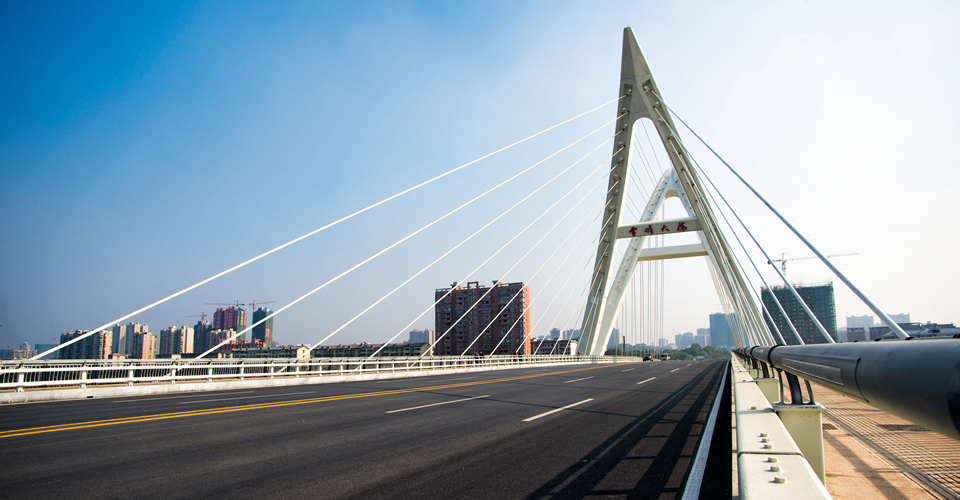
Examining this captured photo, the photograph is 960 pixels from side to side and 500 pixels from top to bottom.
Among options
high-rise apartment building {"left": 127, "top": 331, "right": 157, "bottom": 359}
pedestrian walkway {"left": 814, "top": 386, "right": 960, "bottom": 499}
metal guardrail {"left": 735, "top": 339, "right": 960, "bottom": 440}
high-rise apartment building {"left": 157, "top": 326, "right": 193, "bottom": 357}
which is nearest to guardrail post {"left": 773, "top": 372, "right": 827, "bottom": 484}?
pedestrian walkway {"left": 814, "top": 386, "right": 960, "bottom": 499}

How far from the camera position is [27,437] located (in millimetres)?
7031

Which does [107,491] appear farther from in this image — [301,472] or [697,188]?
[697,188]

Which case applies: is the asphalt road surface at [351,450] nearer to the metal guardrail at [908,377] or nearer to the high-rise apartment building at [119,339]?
the metal guardrail at [908,377]

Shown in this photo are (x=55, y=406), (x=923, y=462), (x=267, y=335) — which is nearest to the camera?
(x=923, y=462)

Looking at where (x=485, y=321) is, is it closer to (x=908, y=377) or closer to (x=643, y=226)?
(x=643, y=226)

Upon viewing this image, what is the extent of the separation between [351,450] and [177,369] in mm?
12678

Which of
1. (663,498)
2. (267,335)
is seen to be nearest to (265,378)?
(663,498)

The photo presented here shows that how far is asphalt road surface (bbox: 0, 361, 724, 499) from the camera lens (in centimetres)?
471

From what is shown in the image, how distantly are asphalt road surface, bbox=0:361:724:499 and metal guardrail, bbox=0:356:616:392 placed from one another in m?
2.81

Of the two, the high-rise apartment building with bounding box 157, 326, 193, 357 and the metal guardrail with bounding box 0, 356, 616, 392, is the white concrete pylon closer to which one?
the metal guardrail with bounding box 0, 356, 616, 392

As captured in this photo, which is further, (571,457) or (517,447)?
(517,447)

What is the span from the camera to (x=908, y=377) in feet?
4.03

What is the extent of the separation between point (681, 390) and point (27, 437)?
1511cm

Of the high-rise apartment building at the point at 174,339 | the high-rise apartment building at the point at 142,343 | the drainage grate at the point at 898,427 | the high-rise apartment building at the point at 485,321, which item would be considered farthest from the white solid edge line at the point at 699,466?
the high-rise apartment building at the point at 174,339
